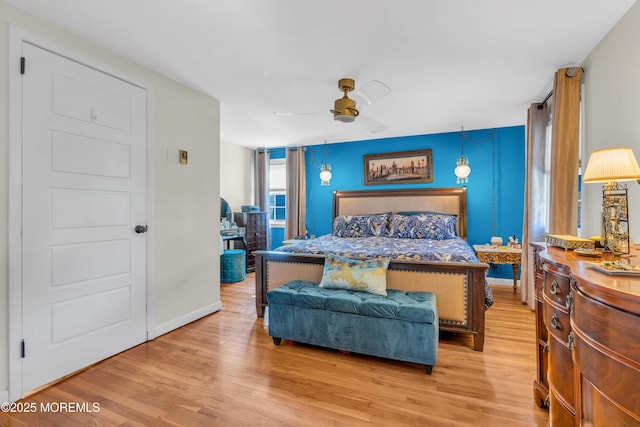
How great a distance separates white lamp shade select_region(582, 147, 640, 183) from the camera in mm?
1472

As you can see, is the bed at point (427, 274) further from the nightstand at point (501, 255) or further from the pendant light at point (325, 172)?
the pendant light at point (325, 172)

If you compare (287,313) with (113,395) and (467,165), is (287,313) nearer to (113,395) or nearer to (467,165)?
(113,395)

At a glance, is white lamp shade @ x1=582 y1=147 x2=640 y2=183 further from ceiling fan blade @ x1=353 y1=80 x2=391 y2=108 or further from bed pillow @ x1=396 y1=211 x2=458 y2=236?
bed pillow @ x1=396 y1=211 x2=458 y2=236

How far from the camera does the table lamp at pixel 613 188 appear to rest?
4.83ft

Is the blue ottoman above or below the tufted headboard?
below

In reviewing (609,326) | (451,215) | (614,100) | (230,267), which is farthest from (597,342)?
(230,267)

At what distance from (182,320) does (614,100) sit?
4089 mm

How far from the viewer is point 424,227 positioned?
14.0ft

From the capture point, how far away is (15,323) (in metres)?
1.92

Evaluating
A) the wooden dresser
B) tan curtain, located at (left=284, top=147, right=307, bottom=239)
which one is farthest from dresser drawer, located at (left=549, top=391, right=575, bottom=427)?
tan curtain, located at (left=284, top=147, right=307, bottom=239)

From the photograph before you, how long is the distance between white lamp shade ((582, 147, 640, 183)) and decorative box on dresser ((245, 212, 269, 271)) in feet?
15.9

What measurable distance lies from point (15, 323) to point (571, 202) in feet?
14.4

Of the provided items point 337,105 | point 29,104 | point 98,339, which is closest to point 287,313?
point 98,339

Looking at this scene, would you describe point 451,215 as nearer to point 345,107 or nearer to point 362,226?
point 362,226
